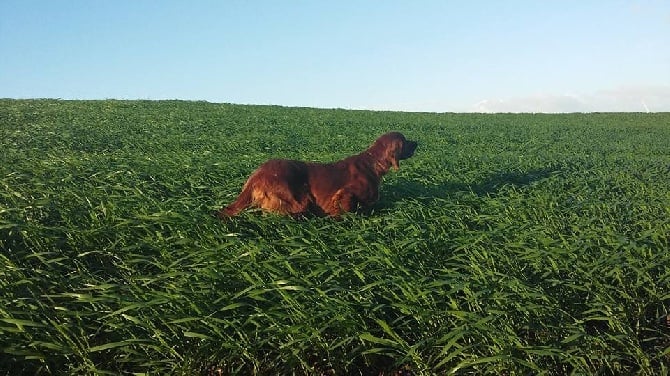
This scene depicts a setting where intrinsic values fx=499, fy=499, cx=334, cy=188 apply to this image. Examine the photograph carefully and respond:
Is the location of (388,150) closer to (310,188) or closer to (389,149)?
(389,149)

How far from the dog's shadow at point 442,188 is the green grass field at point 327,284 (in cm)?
8

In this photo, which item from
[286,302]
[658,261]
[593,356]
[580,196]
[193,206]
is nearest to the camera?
[593,356]

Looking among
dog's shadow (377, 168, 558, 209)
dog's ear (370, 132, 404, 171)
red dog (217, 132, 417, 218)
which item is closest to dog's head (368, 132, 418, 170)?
dog's ear (370, 132, 404, 171)

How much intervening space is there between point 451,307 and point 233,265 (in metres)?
1.62

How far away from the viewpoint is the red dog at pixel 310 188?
5207mm

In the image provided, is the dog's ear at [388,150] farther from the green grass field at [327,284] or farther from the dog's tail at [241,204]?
A: the dog's tail at [241,204]

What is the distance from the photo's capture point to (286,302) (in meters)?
3.27

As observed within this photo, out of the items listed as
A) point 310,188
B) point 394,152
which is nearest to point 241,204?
point 310,188

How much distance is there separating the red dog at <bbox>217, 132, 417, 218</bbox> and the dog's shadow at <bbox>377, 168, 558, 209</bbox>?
0.54 m

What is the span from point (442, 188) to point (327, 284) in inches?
180

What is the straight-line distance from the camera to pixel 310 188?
5414 millimetres

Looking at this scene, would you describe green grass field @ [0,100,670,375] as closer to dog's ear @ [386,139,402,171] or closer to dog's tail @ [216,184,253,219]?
dog's tail @ [216,184,253,219]

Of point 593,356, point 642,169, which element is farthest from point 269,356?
point 642,169

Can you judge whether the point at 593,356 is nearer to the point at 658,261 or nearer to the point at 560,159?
the point at 658,261
